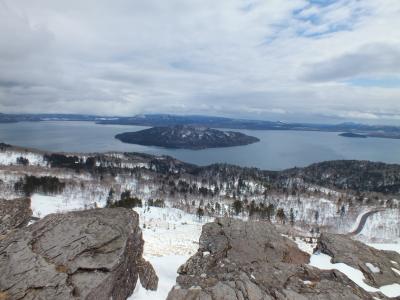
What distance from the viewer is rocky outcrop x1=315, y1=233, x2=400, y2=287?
14.4 metres

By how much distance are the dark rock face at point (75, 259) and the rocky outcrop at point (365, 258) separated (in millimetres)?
9105

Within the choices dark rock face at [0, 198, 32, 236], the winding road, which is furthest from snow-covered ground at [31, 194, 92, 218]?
the winding road

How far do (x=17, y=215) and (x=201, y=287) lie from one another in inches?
327

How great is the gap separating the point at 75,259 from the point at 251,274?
601 cm

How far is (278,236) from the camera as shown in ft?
55.8

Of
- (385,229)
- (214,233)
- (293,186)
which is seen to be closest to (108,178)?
(293,186)

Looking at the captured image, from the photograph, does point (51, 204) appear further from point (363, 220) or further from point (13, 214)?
point (363, 220)

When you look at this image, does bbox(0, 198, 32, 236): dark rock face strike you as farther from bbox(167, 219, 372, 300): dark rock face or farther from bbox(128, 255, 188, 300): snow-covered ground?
bbox(167, 219, 372, 300): dark rock face

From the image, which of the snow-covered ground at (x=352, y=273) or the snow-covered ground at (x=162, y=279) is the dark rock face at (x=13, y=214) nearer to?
the snow-covered ground at (x=162, y=279)

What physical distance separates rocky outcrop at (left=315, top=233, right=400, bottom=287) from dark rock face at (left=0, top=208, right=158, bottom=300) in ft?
29.9

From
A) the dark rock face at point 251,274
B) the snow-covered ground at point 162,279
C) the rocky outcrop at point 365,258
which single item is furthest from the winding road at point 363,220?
the snow-covered ground at point 162,279

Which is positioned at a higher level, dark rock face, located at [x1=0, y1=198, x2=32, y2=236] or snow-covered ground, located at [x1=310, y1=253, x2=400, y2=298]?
dark rock face, located at [x1=0, y1=198, x2=32, y2=236]

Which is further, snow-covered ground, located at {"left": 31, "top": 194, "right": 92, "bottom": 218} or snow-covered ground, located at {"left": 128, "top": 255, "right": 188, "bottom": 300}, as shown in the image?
snow-covered ground, located at {"left": 31, "top": 194, "right": 92, "bottom": 218}

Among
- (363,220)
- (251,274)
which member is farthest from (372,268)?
(363,220)
